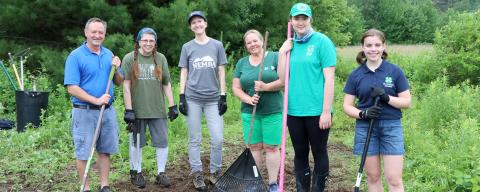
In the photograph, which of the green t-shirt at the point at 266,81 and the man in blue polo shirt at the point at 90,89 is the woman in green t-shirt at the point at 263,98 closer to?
the green t-shirt at the point at 266,81

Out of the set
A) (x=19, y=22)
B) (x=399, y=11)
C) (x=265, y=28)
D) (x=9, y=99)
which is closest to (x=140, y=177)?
(x=9, y=99)

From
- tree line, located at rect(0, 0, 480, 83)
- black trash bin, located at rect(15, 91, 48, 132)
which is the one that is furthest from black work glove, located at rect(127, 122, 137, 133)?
tree line, located at rect(0, 0, 480, 83)

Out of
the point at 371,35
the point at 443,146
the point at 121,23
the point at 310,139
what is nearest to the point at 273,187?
the point at 310,139

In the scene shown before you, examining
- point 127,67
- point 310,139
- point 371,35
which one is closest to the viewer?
point 371,35

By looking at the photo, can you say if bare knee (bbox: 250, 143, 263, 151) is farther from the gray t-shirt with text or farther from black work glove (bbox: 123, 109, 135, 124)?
black work glove (bbox: 123, 109, 135, 124)

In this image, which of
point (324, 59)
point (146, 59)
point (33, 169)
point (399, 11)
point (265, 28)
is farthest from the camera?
point (399, 11)

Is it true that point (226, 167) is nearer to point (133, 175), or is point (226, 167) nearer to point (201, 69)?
point (133, 175)

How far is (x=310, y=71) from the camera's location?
4223 millimetres

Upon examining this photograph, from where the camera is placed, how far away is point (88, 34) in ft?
15.0

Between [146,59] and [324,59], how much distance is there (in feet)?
6.34

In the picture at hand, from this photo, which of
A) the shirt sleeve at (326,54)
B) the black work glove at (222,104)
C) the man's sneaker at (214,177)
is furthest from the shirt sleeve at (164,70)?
the shirt sleeve at (326,54)

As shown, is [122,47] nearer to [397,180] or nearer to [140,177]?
[140,177]

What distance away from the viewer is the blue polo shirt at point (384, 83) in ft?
12.4

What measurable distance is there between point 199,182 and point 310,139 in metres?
1.44
